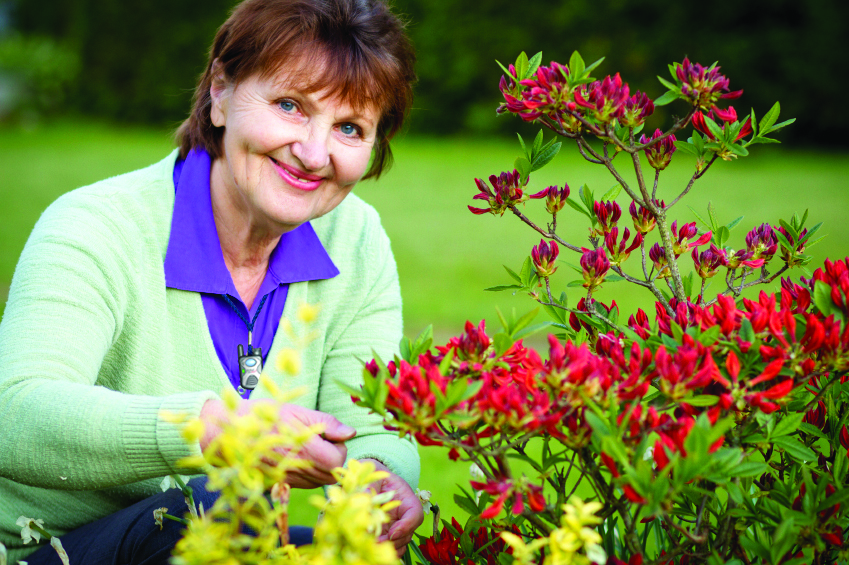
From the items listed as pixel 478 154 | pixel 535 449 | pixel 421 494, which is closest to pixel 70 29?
pixel 478 154

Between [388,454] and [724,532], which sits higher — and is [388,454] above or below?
below

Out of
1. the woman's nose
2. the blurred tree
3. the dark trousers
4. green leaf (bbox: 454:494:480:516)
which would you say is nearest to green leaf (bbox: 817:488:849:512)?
green leaf (bbox: 454:494:480:516)

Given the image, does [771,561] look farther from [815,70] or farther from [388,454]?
[815,70]

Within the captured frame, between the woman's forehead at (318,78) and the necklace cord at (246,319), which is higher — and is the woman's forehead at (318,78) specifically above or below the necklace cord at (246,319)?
above

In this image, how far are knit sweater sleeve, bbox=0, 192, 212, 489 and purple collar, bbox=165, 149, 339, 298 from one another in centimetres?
13

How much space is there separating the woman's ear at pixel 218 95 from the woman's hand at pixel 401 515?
1.02 meters

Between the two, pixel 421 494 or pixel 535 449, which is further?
pixel 535 449

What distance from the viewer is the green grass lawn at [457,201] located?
6359mm

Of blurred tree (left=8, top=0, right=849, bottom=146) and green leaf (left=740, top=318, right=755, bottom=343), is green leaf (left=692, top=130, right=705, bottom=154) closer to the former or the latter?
green leaf (left=740, top=318, right=755, bottom=343)

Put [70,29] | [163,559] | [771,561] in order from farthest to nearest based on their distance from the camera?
[70,29] < [163,559] < [771,561]

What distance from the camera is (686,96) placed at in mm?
1334

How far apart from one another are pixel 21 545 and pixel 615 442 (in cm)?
145

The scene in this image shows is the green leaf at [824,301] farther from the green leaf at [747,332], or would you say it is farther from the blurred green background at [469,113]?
the blurred green background at [469,113]

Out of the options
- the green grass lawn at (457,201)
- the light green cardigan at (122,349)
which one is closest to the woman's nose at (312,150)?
the light green cardigan at (122,349)
